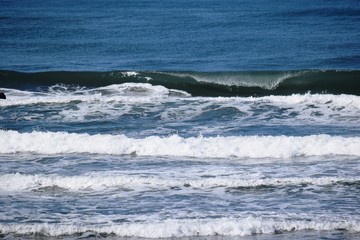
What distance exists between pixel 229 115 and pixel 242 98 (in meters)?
2.06

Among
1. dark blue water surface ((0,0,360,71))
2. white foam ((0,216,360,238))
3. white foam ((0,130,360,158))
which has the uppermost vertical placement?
white foam ((0,216,360,238))

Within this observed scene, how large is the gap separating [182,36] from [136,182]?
64.5ft

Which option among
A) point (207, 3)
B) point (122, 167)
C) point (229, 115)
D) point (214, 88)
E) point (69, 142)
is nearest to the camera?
point (122, 167)

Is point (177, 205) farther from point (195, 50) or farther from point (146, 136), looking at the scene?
point (195, 50)

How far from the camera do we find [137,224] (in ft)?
30.2

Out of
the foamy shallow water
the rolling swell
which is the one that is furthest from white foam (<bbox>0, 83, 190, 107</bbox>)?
the foamy shallow water

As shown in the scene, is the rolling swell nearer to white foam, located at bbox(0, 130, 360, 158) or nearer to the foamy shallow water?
white foam, located at bbox(0, 130, 360, 158)

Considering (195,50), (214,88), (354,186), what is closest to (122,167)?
(354,186)

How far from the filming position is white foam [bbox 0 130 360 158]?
43.2 feet

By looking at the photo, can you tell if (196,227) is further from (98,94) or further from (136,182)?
(98,94)

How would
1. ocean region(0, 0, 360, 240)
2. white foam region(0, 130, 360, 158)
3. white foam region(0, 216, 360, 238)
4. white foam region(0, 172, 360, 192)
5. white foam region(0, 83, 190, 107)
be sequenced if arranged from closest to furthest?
white foam region(0, 216, 360, 238)
ocean region(0, 0, 360, 240)
white foam region(0, 172, 360, 192)
white foam region(0, 130, 360, 158)
white foam region(0, 83, 190, 107)

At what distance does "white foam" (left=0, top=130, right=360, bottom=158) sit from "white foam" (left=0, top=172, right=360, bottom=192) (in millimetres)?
1842

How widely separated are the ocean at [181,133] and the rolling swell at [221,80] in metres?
0.06

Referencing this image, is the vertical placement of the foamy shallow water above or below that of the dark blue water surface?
above
